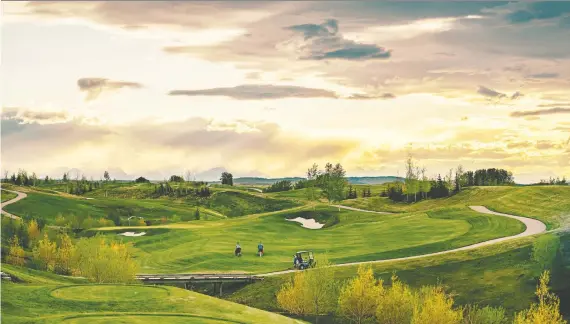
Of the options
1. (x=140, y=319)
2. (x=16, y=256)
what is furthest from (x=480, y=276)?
(x=16, y=256)

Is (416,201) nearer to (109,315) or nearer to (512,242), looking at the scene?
(512,242)

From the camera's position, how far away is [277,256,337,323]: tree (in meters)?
67.6

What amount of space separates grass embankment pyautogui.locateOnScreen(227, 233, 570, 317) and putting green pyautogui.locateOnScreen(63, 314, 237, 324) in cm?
2655

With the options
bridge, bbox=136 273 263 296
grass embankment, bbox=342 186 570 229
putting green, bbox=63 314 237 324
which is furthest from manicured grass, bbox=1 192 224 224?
putting green, bbox=63 314 237 324

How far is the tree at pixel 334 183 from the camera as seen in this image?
6491 inches

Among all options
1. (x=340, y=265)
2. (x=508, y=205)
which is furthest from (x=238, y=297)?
(x=508, y=205)

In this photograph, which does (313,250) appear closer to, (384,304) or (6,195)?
(384,304)

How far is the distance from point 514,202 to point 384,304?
7294 cm

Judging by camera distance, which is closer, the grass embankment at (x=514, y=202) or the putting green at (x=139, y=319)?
the putting green at (x=139, y=319)

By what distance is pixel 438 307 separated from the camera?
5388cm

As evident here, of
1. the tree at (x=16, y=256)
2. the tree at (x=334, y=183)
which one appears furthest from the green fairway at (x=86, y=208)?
the tree at (x=16, y=256)

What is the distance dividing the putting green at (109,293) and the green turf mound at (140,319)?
570 centimetres

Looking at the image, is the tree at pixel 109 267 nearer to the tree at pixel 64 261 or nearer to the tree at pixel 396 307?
the tree at pixel 64 261

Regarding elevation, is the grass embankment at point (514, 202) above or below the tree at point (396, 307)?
above
